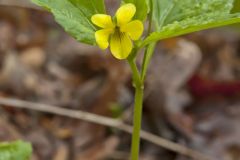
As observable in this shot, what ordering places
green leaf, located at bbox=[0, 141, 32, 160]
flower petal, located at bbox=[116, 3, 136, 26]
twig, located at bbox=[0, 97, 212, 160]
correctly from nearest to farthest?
flower petal, located at bbox=[116, 3, 136, 26], green leaf, located at bbox=[0, 141, 32, 160], twig, located at bbox=[0, 97, 212, 160]

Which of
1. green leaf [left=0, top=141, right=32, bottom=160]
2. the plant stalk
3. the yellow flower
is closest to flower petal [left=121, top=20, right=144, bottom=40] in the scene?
the yellow flower

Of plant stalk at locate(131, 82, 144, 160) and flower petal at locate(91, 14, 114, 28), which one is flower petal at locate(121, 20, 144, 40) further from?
plant stalk at locate(131, 82, 144, 160)

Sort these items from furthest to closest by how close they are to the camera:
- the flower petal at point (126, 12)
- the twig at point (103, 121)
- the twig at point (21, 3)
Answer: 1. the twig at point (21, 3)
2. the twig at point (103, 121)
3. the flower petal at point (126, 12)

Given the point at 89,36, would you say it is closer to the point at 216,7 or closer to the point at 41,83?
the point at 216,7

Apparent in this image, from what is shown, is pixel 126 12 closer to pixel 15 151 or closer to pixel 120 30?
pixel 120 30

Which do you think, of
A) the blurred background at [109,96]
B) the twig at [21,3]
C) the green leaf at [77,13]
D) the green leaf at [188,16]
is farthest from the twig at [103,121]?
the green leaf at [77,13]

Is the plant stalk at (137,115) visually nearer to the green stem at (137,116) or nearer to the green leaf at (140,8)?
the green stem at (137,116)
